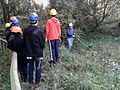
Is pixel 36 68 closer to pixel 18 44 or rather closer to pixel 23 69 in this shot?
pixel 23 69

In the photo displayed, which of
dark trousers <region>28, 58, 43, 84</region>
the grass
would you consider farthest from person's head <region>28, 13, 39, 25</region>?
the grass

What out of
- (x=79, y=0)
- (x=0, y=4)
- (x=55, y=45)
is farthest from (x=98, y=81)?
(x=79, y=0)

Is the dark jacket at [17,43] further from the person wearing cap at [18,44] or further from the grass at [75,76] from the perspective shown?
the grass at [75,76]

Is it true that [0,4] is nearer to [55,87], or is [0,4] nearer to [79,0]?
[79,0]

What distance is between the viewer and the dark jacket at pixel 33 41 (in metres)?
8.11

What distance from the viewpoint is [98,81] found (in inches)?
→ 370

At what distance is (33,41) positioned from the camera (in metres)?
8.11

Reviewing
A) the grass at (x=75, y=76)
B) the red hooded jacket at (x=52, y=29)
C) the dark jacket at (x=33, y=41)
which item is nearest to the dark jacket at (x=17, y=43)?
the dark jacket at (x=33, y=41)

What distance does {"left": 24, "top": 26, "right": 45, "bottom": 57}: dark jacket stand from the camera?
811cm

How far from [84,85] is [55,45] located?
305 cm

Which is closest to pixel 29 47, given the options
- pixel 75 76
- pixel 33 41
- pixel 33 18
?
pixel 33 41

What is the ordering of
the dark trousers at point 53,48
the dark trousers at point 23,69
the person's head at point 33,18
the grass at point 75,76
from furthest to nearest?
the dark trousers at point 53,48, the dark trousers at point 23,69, the grass at point 75,76, the person's head at point 33,18

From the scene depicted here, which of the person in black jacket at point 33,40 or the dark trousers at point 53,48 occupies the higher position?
the person in black jacket at point 33,40

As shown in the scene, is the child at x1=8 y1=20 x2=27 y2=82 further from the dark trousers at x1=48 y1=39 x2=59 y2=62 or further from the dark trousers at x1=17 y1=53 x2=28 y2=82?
the dark trousers at x1=48 y1=39 x2=59 y2=62
